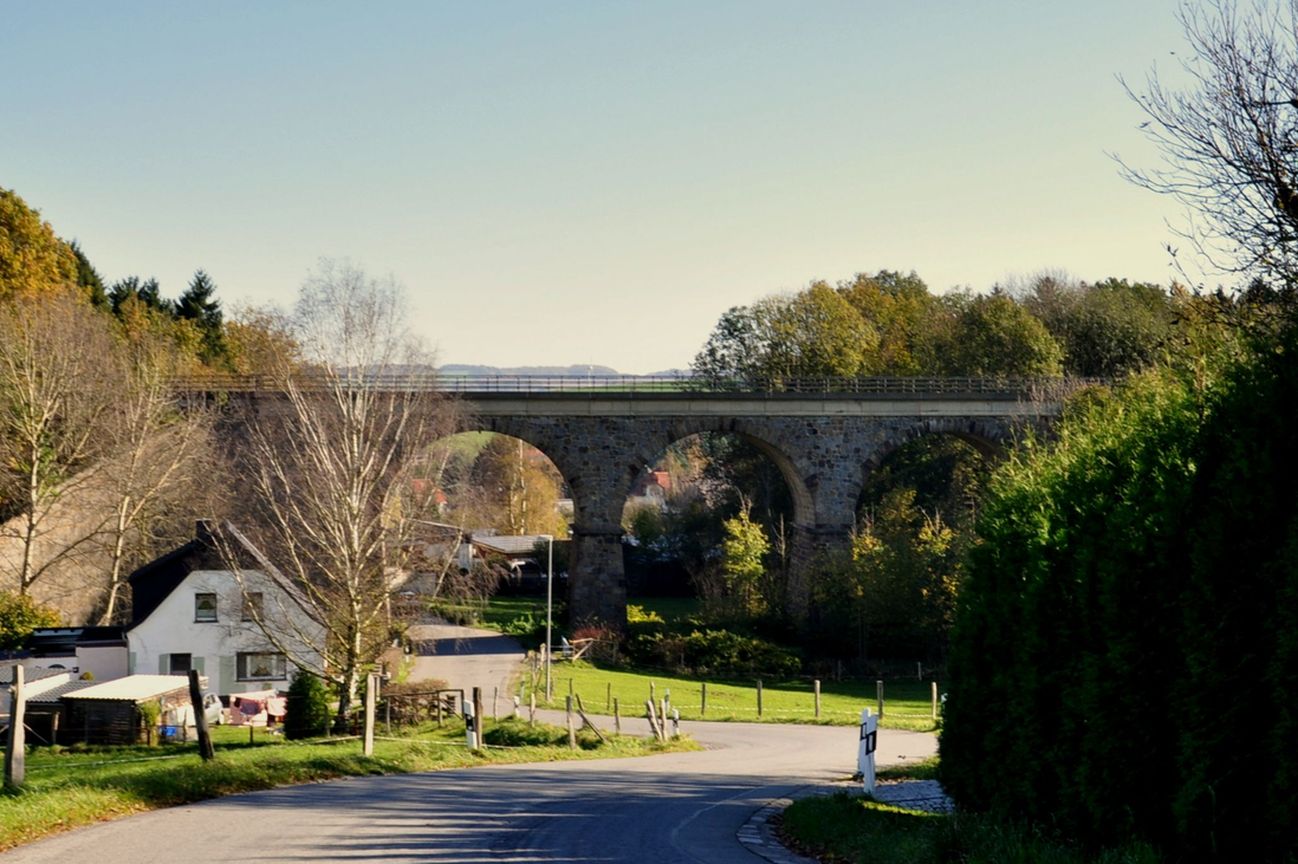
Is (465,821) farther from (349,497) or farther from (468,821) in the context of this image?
(349,497)

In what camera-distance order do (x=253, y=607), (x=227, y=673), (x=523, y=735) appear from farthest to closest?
(x=227, y=673) → (x=253, y=607) → (x=523, y=735)

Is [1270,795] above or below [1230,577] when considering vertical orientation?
below

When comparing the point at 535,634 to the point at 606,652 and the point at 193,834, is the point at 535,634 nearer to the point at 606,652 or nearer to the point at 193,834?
the point at 606,652

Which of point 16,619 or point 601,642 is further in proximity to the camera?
point 601,642

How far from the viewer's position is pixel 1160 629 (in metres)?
8.59

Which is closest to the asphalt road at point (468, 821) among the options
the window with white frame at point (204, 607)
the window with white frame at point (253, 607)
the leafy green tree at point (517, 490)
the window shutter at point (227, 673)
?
the window with white frame at point (253, 607)

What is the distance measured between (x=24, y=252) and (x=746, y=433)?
1025 inches

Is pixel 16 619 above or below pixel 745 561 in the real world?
below

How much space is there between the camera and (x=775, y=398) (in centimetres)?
4869

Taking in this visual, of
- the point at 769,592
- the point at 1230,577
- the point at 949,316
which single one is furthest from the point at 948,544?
the point at 1230,577

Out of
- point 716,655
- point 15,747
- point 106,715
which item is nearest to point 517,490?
point 716,655

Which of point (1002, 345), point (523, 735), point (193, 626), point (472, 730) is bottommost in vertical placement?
point (523, 735)

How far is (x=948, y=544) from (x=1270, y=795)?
39.6 metres

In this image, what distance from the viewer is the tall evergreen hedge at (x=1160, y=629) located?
Result: 7520 mm
